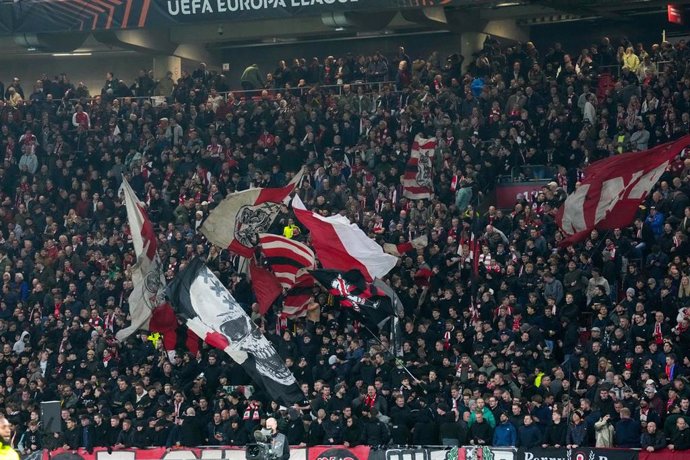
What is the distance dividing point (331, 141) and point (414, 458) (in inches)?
476

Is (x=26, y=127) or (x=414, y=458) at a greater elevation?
(x=26, y=127)

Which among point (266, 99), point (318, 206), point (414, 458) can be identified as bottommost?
point (414, 458)

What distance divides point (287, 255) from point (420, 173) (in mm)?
5026

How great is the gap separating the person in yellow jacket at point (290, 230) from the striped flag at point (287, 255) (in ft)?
5.37

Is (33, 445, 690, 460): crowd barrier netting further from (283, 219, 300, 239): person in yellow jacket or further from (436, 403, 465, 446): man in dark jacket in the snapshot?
(283, 219, 300, 239): person in yellow jacket

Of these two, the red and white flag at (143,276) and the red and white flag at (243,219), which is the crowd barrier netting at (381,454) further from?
the red and white flag at (243,219)

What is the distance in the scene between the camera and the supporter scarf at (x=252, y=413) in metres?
28.5

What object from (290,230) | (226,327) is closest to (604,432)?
(226,327)

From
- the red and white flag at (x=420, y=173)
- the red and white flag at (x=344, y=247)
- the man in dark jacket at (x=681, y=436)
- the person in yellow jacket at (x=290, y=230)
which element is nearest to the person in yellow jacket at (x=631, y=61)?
the red and white flag at (x=420, y=173)

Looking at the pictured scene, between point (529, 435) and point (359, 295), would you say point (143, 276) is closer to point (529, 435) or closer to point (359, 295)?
point (359, 295)

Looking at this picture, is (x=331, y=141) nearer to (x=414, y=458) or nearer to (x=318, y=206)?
(x=318, y=206)

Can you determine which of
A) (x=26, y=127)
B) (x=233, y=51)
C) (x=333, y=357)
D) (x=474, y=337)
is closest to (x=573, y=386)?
(x=474, y=337)

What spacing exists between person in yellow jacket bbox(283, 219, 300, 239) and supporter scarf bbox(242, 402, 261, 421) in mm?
4475

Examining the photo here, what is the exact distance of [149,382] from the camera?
30.6 meters
